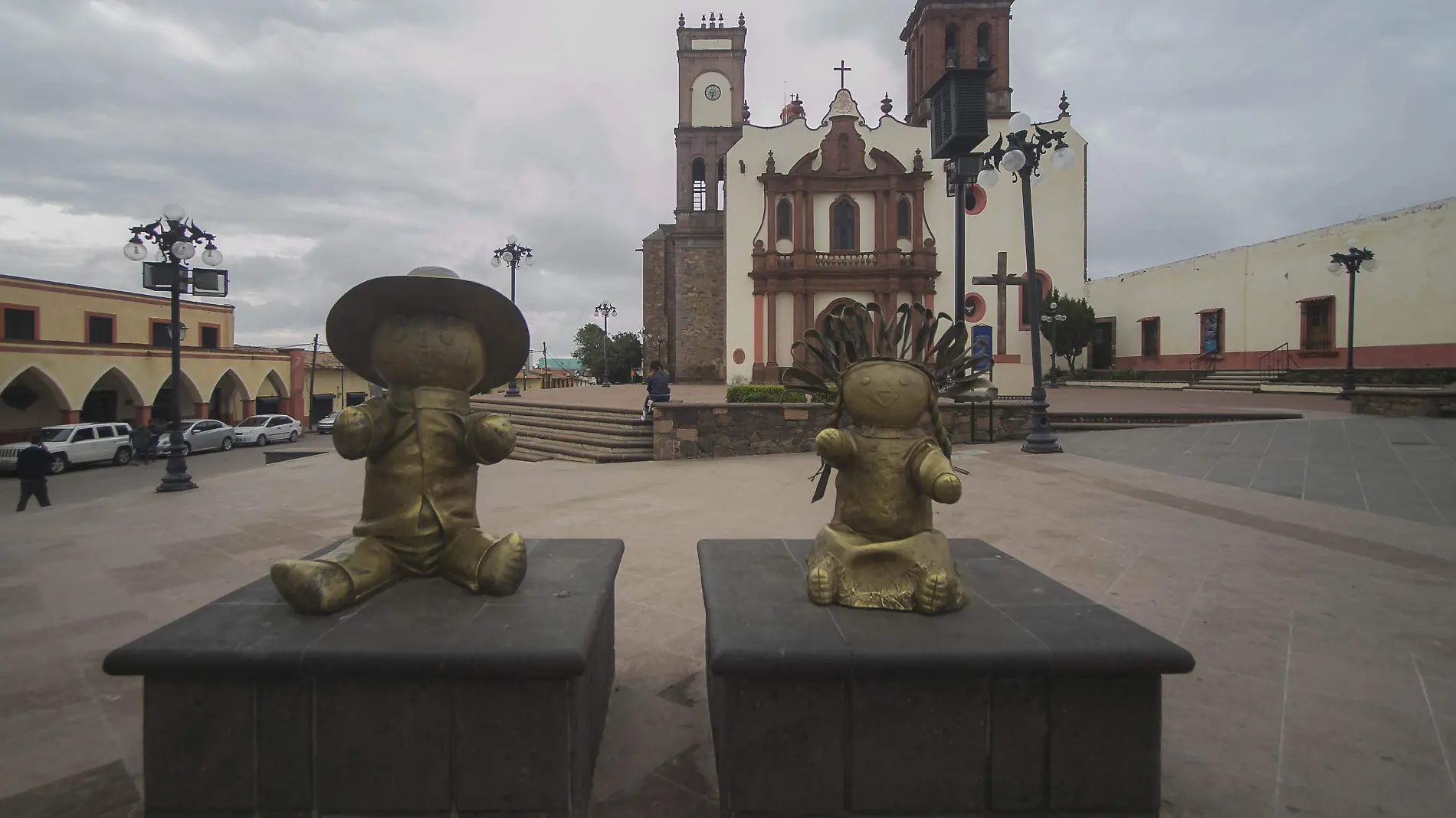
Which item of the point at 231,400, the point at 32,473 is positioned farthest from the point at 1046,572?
the point at 231,400

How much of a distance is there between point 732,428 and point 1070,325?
2107 centimetres

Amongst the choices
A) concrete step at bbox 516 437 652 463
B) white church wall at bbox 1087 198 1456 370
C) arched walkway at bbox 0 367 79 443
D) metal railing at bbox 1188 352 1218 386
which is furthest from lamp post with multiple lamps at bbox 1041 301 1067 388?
arched walkway at bbox 0 367 79 443

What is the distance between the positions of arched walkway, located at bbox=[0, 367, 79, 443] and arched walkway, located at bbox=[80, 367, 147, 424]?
1100 millimetres

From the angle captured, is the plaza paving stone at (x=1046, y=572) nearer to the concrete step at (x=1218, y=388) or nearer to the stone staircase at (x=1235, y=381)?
the concrete step at (x=1218, y=388)

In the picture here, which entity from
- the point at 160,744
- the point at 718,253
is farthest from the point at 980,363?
the point at 718,253

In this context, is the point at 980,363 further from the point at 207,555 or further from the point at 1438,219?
the point at 1438,219

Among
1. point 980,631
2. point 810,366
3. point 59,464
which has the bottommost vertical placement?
point 59,464

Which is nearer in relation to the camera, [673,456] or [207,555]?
[207,555]

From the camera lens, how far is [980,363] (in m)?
2.93

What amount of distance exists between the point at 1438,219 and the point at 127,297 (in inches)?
1747

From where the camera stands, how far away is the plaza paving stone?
238cm

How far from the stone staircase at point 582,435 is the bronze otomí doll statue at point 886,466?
378 inches

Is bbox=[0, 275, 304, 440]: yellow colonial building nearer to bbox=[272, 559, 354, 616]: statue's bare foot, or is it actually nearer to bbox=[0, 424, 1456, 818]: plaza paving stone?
bbox=[0, 424, 1456, 818]: plaza paving stone

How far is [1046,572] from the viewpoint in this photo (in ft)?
15.7
